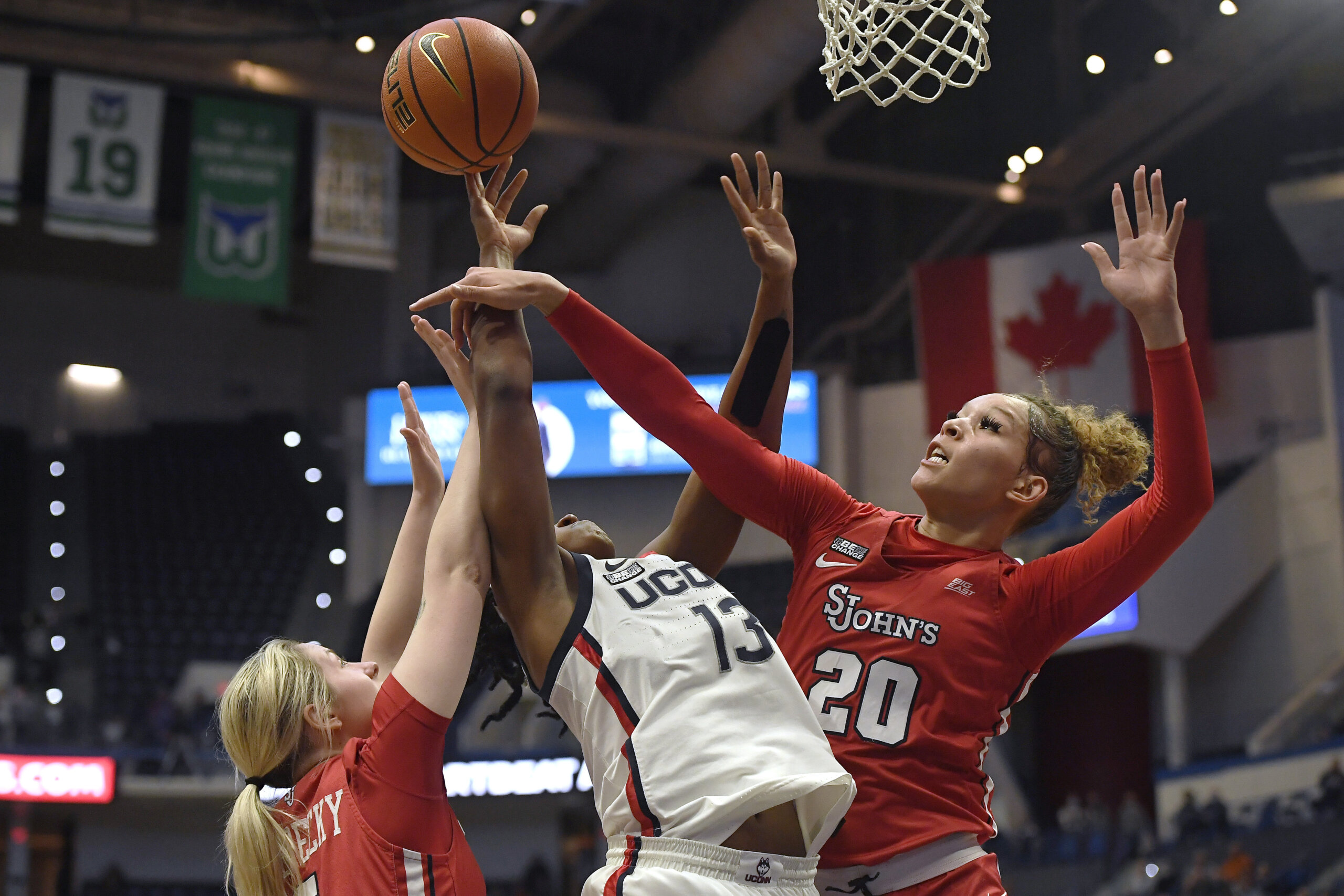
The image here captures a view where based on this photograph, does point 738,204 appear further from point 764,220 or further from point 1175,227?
point 1175,227

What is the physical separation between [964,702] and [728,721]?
1.88 ft

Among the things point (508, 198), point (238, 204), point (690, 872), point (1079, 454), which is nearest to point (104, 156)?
point (238, 204)

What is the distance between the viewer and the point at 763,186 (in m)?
2.90

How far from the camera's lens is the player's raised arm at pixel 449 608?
90.8 inches

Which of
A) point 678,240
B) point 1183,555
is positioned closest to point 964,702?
point 1183,555

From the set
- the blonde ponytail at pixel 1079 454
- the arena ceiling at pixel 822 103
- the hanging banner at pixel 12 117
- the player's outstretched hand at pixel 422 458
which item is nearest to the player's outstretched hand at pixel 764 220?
the blonde ponytail at pixel 1079 454

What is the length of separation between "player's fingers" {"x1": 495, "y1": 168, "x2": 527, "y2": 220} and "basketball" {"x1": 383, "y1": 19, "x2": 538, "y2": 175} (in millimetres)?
72

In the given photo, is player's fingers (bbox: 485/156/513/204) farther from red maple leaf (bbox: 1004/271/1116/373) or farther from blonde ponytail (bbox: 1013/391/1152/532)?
red maple leaf (bbox: 1004/271/1116/373)

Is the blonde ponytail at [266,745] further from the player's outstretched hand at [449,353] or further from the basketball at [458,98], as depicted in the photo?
the basketball at [458,98]

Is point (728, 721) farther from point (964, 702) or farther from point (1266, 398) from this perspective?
point (1266, 398)

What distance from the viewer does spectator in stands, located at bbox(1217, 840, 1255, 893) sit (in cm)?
1125

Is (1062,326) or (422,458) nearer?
(422,458)

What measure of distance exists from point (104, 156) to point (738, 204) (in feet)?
31.1

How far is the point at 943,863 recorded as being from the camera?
7.77 ft
